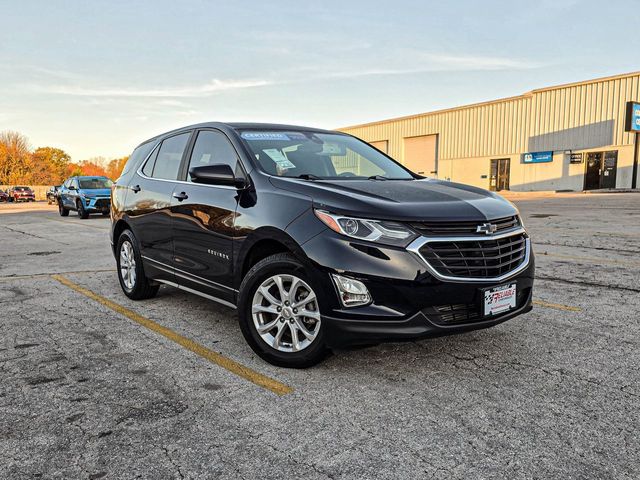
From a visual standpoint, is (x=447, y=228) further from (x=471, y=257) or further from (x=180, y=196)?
(x=180, y=196)

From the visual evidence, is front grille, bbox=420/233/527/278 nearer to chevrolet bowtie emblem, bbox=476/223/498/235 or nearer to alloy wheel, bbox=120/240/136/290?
chevrolet bowtie emblem, bbox=476/223/498/235

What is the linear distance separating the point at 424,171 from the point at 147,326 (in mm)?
52352

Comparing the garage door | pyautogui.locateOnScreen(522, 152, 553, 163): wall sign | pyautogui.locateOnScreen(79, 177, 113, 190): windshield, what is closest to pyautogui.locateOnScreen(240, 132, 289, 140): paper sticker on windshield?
pyautogui.locateOnScreen(79, 177, 113, 190): windshield

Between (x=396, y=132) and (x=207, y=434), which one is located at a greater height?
(x=396, y=132)

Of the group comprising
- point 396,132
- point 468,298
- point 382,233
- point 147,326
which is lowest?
point 147,326

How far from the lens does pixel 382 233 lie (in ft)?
10.3

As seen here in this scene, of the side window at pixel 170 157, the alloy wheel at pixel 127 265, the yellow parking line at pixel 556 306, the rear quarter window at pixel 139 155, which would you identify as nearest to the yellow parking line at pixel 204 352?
Answer: the alloy wheel at pixel 127 265

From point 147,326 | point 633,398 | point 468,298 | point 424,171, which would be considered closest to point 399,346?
point 468,298

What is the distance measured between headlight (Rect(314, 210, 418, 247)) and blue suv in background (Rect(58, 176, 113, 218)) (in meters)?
18.7

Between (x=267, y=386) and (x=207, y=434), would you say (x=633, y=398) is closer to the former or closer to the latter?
(x=267, y=386)

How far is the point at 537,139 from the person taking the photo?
43781mm

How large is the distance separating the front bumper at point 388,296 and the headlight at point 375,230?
0.05m

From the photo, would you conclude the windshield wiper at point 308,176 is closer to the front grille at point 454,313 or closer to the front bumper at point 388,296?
the front bumper at point 388,296

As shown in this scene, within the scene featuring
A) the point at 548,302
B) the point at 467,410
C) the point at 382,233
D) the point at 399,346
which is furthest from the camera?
the point at 548,302
